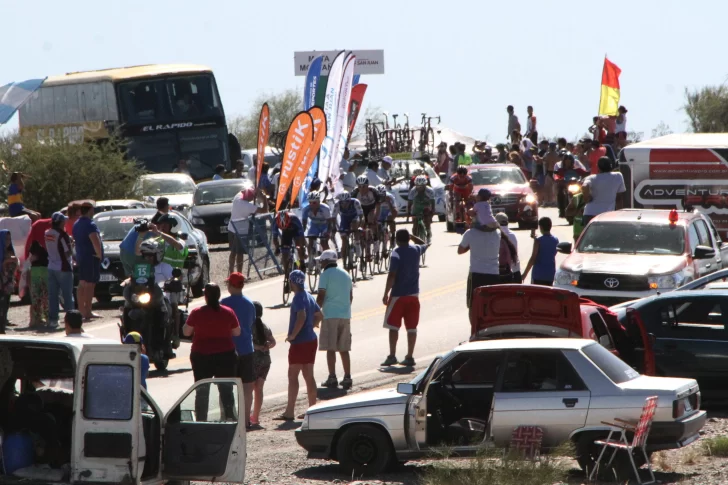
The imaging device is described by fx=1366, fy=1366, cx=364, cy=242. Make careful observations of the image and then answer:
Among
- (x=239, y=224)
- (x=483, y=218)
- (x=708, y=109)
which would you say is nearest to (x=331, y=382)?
(x=483, y=218)

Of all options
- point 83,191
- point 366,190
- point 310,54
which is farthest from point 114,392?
point 310,54

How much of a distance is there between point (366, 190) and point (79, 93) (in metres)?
16.8

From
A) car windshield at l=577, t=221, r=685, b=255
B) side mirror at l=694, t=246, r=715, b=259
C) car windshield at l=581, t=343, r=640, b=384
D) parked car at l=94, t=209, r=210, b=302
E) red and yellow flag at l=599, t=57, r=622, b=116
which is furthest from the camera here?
red and yellow flag at l=599, t=57, r=622, b=116

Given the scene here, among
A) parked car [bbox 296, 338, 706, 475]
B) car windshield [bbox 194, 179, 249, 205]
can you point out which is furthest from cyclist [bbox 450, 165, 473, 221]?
parked car [bbox 296, 338, 706, 475]

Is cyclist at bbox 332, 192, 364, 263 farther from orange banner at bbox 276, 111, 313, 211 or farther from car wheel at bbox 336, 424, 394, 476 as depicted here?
car wheel at bbox 336, 424, 394, 476

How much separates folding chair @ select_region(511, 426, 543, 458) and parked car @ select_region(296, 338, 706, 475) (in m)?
0.06

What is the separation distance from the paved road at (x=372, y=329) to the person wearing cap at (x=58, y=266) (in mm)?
640

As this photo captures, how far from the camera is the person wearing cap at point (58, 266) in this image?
20547mm

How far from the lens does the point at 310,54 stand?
6359cm

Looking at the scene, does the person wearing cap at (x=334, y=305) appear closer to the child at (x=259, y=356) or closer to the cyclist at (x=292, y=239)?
the child at (x=259, y=356)

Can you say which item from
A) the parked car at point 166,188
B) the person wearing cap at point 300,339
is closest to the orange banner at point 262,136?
the parked car at point 166,188

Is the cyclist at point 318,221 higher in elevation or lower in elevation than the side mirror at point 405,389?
higher

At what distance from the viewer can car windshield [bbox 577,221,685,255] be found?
1977 centimetres

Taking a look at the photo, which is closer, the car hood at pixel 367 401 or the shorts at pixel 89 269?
the car hood at pixel 367 401
